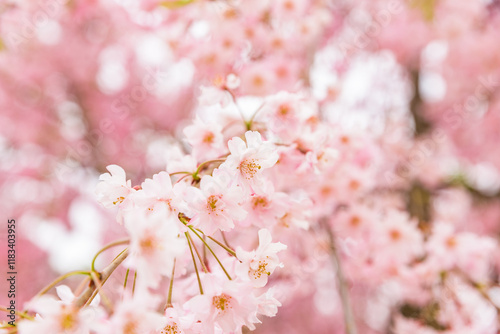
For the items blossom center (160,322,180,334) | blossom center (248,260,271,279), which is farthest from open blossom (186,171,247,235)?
blossom center (160,322,180,334)

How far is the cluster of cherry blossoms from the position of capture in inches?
45.0

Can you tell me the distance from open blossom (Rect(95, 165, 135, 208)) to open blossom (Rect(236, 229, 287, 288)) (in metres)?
0.33

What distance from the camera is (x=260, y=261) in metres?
1.17

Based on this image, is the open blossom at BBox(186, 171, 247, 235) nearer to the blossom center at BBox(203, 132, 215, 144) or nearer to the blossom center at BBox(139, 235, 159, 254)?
the blossom center at BBox(139, 235, 159, 254)

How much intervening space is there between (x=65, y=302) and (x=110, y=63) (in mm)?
4515

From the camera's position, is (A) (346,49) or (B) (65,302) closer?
(B) (65,302)

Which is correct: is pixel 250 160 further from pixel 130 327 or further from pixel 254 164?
pixel 130 327

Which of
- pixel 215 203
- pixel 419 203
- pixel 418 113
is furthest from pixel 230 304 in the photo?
pixel 418 113

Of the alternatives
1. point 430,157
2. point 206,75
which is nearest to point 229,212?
point 206,75

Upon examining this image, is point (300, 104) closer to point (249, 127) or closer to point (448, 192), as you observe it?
point (249, 127)

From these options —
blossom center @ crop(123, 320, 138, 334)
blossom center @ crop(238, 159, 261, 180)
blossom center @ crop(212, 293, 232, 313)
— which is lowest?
blossom center @ crop(123, 320, 138, 334)

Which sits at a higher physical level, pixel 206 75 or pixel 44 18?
pixel 44 18

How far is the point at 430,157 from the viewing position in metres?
4.18

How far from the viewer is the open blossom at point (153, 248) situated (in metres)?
0.91
